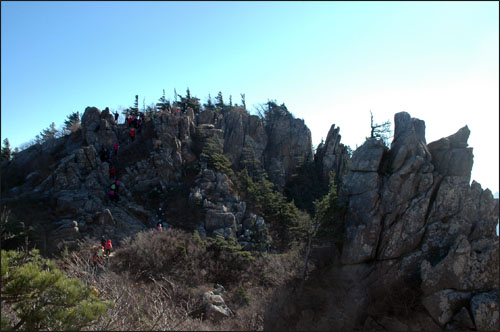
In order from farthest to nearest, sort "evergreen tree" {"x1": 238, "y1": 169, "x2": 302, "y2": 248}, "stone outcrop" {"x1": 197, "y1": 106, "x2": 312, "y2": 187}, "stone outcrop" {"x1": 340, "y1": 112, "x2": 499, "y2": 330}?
"stone outcrop" {"x1": 197, "y1": 106, "x2": 312, "y2": 187} → "evergreen tree" {"x1": 238, "y1": 169, "x2": 302, "y2": 248} → "stone outcrop" {"x1": 340, "y1": 112, "x2": 499, "y2": 330}

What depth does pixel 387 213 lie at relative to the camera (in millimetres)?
18094

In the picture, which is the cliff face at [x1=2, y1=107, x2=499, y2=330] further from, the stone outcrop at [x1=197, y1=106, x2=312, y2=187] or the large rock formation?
the stone outcrop at [x1=197, y1=106, x2=312, y2=187]

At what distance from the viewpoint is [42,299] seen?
582 centimetres

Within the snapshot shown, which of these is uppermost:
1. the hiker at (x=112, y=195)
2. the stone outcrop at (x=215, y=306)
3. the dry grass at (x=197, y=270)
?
the hiker at (x=112, y=195)

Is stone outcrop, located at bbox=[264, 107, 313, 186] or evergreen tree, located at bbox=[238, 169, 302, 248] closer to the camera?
evergreen tree, located at bbox=[238, 169, 302, 248]

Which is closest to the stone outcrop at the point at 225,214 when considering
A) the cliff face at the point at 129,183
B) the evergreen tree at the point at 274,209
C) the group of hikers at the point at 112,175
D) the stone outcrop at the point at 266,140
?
the cliff face at the point at 129,183

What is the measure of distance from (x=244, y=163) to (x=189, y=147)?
676 centimetres

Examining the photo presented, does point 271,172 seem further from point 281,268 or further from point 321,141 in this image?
point 281,268

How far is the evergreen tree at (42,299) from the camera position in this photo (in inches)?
218

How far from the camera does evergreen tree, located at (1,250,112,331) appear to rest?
5539 millimetres

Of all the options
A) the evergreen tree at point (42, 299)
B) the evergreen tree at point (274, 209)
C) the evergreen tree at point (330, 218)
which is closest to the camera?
the evergreen tree at point (42, 299)

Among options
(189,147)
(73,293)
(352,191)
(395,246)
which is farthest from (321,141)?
(73,293)

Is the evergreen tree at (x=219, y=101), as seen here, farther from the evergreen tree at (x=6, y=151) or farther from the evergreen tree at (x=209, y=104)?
the evergreen tree at (x=6, y=151)

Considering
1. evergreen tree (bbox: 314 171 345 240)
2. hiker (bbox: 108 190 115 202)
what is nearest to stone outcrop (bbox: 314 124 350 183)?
evergreen tree (bbox: 314 171 345 240)
